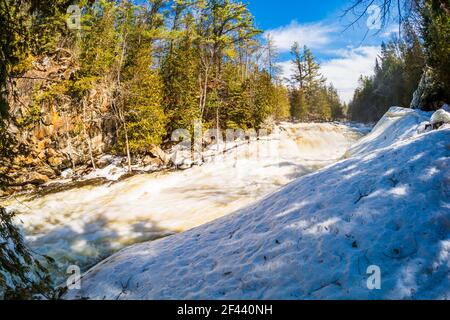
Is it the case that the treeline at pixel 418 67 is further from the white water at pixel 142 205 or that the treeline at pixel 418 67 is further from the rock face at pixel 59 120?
the rock face at pixel 59 120

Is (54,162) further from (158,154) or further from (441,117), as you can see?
(441,117)

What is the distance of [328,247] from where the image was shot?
14.9 ft

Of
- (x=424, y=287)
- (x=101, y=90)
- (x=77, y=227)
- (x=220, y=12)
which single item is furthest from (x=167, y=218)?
(x=220, y=12)

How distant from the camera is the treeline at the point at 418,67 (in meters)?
5.70

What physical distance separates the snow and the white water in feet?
8.69

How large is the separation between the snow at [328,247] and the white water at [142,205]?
2648mm

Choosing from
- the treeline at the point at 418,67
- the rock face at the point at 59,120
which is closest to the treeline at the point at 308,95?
the treeline at the point at 418,67

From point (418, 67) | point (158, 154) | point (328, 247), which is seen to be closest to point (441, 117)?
point (328, 247)

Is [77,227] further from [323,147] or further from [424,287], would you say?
[323,147]

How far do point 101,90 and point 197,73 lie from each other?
830 centimetres

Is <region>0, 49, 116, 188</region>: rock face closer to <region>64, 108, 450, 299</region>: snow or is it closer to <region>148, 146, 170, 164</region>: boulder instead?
<region>148, 146, 170, 164</region>: boulder

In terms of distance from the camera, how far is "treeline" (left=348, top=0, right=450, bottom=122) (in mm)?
5699

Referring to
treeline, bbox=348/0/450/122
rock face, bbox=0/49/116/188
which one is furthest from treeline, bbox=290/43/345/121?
rock face, bbox=0/49/116/188

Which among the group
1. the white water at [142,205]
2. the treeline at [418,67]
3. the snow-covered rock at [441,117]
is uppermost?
the treeline at [418,67]
